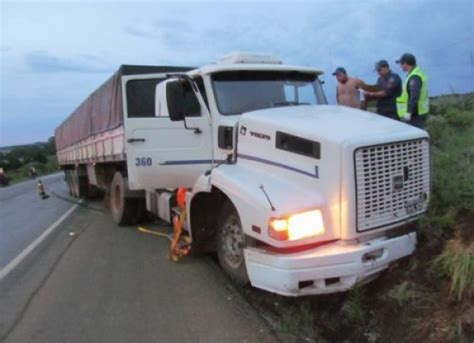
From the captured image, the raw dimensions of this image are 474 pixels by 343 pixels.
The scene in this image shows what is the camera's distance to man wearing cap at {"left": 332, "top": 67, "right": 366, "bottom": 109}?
9133 millimetres

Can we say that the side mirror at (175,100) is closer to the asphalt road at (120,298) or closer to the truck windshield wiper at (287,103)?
the truck windshield wiper at (287,103)

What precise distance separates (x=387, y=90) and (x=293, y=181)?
4.53 meters

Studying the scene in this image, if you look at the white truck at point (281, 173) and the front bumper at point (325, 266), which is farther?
the white truck at point (281, 173)

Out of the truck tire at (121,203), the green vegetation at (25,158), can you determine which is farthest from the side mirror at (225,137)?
the green vegetation at (25,158)

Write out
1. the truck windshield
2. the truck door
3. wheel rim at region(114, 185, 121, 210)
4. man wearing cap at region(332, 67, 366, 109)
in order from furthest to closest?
wheel rim at region(114, 185, 121, 210) → man wearing cap at region(332, 67, 366, 109) → the truck door → the truck windshield

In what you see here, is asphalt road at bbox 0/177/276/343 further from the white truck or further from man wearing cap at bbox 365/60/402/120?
man wearing cap at bbox 365/60/402/120

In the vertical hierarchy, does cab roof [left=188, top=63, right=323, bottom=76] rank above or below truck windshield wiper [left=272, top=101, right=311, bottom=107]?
above

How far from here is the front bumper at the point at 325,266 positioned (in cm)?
455

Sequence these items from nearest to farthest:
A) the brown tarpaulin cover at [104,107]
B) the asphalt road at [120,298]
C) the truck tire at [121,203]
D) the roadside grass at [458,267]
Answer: the roadside grass at [458,267] < the asphalt road at [120,298] < the truck tire at [121,203] < the brown tarpaulin cover at [104,107]

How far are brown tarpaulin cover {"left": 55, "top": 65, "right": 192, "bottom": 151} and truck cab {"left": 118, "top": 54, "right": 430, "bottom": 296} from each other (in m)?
3.20

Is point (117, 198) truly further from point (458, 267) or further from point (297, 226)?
point (458, 267)

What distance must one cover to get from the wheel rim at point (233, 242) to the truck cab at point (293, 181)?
1 cm

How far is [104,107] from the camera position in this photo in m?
11.6

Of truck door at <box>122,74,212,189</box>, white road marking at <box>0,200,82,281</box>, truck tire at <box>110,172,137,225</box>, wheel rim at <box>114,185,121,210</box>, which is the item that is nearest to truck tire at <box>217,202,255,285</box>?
truck door at <box>122,74,212,189</box>
